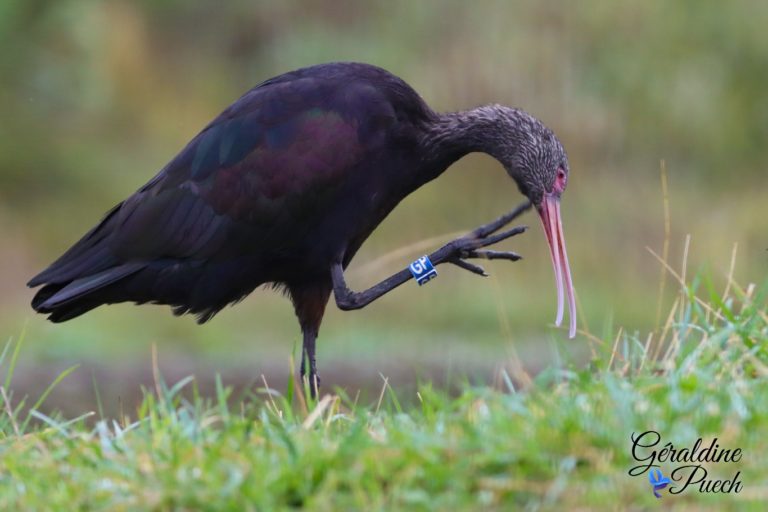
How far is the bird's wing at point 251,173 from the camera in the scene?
6164 mm

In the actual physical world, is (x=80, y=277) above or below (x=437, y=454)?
above

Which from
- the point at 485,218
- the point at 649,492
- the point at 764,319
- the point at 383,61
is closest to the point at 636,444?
the point at 649,492

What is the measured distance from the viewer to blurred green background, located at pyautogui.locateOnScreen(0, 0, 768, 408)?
1084 cm

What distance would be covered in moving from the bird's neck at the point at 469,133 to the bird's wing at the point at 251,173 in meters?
0.27

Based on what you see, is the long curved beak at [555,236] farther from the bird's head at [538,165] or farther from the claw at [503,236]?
the claw at [503,236]

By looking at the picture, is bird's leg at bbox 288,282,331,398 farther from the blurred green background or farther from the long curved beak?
the blurred green background

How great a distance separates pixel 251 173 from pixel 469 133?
0.95 meters

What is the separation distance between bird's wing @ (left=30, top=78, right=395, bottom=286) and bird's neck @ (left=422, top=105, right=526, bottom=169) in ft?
0.90

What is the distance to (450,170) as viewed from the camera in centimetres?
1184

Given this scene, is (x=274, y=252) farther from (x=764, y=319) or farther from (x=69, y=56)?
(x=69, y=56)

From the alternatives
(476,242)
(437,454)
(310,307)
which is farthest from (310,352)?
(437,454)

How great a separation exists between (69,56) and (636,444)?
378 inches

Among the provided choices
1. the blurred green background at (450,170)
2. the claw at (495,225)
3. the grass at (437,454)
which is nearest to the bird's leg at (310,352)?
the claw at (495,225)

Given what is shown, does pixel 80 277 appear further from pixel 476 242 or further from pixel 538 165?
pixel 538 165
